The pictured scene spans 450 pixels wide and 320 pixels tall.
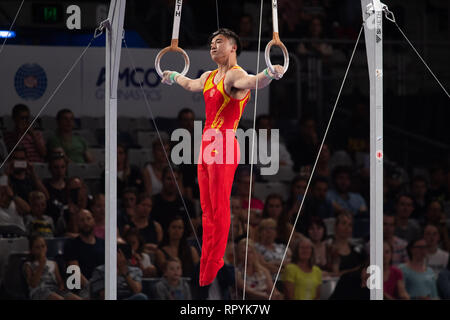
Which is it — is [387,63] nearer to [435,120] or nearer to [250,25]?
[435,120]

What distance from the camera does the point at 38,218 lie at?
710 cm

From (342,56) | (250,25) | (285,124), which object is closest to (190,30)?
(250,25)

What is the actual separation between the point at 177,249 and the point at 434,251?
83.1 inches

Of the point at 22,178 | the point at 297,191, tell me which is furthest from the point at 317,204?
the point at 22,178

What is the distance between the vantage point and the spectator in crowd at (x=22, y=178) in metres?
7.16

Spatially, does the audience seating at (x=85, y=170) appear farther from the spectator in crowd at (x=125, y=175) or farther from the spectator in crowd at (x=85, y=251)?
the spectator in crowd at (x=85, y=251)

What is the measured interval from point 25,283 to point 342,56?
14.8ft

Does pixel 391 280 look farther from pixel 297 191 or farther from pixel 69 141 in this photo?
pixel 69 141

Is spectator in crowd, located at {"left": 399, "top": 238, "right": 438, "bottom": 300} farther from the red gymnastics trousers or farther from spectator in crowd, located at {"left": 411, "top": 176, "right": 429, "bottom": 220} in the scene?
the red gymnastics trousers

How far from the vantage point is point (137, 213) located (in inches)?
285

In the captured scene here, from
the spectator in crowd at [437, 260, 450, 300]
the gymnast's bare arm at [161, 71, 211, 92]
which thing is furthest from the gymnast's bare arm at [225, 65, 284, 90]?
the spectator in crowd at [437, 260, 450, 300]

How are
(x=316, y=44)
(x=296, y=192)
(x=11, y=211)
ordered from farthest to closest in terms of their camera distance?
(x=316, y=44), (x=296, y=192), (x=11, y=211)

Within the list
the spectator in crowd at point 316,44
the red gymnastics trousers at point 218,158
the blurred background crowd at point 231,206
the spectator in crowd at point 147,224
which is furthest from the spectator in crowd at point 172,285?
the spectator in crowd at point 316,44

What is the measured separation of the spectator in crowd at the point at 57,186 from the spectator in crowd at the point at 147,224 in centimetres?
52
